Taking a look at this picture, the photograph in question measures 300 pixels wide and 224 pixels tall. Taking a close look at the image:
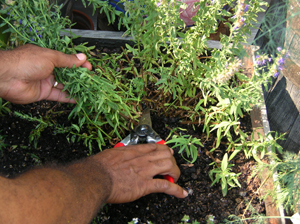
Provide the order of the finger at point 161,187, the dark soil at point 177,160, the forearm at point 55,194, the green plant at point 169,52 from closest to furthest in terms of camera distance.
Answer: the forearm at point 55,194
the green plant at point 169,52
the finger at point 161,187
the dark soil at point 177,160

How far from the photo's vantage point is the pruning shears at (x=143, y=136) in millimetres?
1354

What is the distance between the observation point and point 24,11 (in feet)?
3.76

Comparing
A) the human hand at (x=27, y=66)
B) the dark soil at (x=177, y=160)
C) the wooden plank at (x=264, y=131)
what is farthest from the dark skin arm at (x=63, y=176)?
the wooden plank at (x=264, y=131)

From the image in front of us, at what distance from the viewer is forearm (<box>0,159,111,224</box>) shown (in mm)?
855

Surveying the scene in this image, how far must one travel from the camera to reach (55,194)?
0.95m

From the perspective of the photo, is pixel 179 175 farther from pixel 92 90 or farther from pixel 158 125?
pixel 92 90

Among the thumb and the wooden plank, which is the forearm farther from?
the wooden plank

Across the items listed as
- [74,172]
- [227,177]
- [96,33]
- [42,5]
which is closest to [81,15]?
[96,33]

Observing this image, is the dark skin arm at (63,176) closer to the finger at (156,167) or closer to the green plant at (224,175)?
the finger at (156,167)

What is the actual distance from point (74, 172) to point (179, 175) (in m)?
0.53

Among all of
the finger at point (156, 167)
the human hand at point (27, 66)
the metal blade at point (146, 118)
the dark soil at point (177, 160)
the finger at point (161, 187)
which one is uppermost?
the human hand at point (27, 66)

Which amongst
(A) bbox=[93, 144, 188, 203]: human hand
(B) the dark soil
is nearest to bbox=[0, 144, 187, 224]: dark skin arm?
(A) bbox=[93, 144, 188, 203]: human hand

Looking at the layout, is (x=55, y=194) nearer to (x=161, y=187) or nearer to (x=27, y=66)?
(x=161, y=187)

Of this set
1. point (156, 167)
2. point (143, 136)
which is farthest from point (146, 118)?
point (156, 167)
